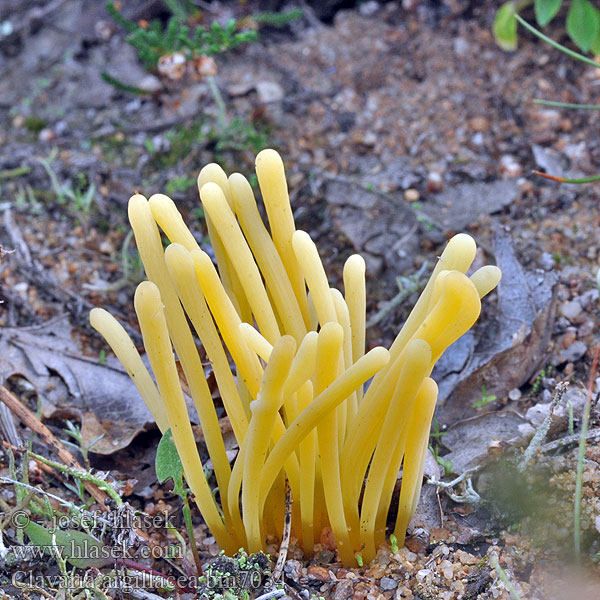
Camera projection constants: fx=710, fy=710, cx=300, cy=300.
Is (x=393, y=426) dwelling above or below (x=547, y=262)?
above

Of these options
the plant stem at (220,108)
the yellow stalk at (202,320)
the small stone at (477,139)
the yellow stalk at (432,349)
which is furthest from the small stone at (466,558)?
the plant stem at (220,108)

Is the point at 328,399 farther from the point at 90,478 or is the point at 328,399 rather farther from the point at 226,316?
the point at 90,478

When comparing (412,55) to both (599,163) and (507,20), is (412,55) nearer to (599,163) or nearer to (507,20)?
(507,20)

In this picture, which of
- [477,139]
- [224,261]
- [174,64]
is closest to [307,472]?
[224,261]

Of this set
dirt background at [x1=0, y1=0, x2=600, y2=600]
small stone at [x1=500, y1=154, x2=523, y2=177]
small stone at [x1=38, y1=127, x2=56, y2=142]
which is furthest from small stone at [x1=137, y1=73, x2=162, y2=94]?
small stone at [x1=500, y1=154, x2=523, y2=177]

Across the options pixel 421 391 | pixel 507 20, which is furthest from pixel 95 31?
pixel 421 391

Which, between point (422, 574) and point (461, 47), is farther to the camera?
point (461, 47)

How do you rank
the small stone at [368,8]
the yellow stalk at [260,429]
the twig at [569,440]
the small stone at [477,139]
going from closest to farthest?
1. the yellow stalk at [260,429]
2. the twig at [569,440]
3. the small stone at [477,139]
4. the small stone at [368,8]

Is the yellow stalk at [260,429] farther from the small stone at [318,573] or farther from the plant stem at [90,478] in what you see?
the plant stem at [90,478]
